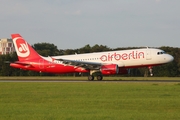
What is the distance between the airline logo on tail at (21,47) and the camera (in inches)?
2431

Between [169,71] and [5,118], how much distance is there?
69.9 metres

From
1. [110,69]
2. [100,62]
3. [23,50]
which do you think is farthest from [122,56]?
[23,50]

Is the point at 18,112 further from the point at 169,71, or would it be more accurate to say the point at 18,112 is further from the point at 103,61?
the point at 169,71

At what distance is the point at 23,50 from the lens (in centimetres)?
6188

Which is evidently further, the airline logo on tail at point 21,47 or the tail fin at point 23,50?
the airline logo on tail at point 21,47

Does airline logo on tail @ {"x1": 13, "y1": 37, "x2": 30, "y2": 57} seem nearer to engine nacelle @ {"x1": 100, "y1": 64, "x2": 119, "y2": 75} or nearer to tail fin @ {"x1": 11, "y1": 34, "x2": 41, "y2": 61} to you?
tail fin @ {"x1": 11, "y1": 34, "x2": 41, "y2": 61}

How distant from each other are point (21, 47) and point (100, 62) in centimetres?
1267

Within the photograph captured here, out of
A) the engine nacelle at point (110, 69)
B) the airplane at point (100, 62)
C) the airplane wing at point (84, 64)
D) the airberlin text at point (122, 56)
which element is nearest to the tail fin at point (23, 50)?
the airplane at point (100, 62)

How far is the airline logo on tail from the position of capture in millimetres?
61750

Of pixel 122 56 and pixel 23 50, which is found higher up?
pixel 23 50

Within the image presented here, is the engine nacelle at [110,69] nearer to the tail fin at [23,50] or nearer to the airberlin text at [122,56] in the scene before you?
the airberlin text at [122,56]

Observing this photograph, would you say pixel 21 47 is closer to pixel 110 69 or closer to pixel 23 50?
pixel 23 50

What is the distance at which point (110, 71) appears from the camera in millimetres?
53812

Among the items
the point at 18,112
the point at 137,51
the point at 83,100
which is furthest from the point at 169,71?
the point at 18,112
